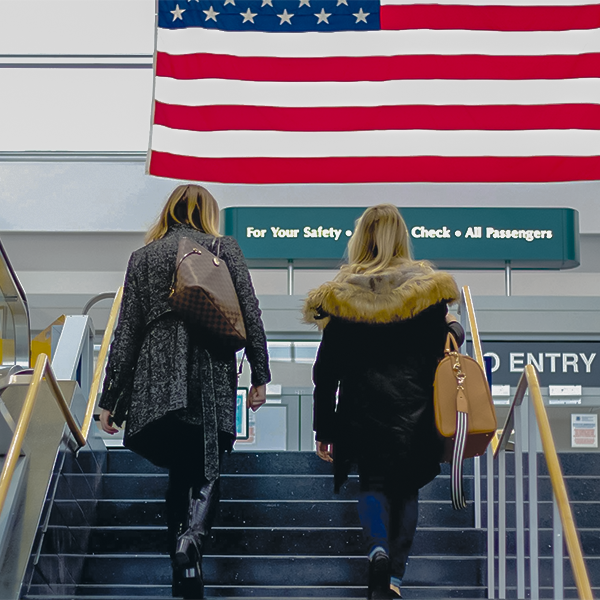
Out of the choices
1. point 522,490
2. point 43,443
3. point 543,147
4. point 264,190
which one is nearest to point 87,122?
point 264,190

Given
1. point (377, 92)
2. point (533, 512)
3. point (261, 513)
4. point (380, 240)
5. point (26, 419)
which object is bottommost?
point (261, 513)

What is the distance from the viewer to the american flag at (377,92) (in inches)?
362

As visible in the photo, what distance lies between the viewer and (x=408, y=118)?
9.34 meters

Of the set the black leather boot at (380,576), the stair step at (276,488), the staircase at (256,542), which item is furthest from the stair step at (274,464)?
the black leather boot at (380,576)

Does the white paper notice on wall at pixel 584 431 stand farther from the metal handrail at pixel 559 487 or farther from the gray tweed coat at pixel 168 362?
the gray tweed coat at pixel 168 362

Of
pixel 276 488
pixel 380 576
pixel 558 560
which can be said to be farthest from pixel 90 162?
pixel 558 560

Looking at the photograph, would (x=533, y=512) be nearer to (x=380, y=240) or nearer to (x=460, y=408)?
(x=460, y=408)

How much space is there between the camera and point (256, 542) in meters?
5.59

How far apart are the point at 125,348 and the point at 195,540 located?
849 mm

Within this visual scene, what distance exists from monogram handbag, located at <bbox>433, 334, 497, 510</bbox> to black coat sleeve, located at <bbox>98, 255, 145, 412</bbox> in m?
1.26

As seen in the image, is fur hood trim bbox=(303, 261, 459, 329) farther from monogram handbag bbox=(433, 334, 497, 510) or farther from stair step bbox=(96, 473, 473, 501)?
stair step bbox=(96, 473, 473, 501)

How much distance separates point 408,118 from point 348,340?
5251 millimetres

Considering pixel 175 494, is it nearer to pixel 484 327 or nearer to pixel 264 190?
pixel 484 327

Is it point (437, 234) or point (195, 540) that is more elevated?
point (437, 234)
